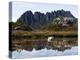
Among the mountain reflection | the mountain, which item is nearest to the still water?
the mountain reflection

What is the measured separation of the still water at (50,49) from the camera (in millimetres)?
Result: 1851

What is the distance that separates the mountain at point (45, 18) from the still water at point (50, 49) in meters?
0.19

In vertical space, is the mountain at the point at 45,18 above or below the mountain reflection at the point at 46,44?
above

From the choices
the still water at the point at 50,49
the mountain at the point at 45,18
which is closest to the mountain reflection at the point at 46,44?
the still water at the point at 50,49

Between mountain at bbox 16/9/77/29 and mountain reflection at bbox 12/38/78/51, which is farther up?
Answer: mountain at bbox 16/9/77/29

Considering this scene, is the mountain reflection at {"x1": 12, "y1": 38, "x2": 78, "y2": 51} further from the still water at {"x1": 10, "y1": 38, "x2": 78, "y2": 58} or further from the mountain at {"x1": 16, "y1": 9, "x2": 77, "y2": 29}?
the mountain at {"x1": 16, "y1": 9, "x2": 77, "y2": 29}

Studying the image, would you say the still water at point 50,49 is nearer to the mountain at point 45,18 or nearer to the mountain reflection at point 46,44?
the mountain reflection at point 46,44

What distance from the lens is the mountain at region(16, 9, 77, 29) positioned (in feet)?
6.18

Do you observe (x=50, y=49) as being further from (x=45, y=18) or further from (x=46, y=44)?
(x=45, y=18)

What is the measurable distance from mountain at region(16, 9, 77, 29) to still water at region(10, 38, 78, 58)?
193 mm

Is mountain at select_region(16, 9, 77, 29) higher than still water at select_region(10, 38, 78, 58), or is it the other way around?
mountain at select_region(16, 9, 77, 29)

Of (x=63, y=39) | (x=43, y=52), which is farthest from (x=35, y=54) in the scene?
(x=63, y=39)

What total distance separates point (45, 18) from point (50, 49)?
33cm

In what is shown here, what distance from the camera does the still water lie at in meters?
1.85
